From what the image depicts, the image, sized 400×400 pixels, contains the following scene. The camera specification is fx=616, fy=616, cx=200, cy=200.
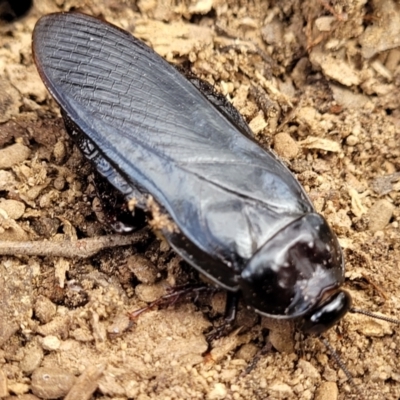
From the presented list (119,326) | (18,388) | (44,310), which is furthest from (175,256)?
(18,388)

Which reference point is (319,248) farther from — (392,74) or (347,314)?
(392,74)

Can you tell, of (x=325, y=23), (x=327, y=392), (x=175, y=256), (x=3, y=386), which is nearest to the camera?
(x=3, y=386)

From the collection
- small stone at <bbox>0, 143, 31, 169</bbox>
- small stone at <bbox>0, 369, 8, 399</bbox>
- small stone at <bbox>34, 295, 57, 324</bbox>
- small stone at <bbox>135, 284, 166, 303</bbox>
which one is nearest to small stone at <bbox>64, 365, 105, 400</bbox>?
small stone at <bbox>0, 369, 8, 399</bbox>

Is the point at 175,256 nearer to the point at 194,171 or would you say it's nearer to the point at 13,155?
the point at 194,171

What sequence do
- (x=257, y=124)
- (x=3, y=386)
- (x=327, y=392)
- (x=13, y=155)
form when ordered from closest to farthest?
(x=3, y=386) → (x=327, y=392) → (x=13, y=155) → (x=257, y=124)

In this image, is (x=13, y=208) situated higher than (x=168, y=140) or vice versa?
(x=168, y=140)

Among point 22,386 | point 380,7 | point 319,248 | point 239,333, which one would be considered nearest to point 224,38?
point 380,7

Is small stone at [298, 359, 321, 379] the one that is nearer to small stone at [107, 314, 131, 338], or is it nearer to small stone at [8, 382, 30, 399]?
small stone at [107, 314, 131, 338]
